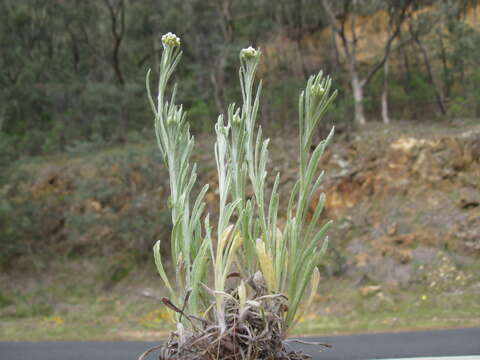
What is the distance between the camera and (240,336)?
251 centimetres

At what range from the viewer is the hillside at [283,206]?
40.6 feet

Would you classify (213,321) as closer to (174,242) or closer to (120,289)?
(174,242)

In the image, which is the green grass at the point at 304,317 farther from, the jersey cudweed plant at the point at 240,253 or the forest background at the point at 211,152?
the jersey cudweed plant at the point at 240,253

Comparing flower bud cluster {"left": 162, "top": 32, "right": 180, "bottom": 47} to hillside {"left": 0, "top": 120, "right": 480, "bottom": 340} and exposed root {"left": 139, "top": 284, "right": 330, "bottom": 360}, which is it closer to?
exposed root {"left": 139, "top": 284, "right": 330, "bottom": 360}

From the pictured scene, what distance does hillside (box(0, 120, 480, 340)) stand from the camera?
1238cm

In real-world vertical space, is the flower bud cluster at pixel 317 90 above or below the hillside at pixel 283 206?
above

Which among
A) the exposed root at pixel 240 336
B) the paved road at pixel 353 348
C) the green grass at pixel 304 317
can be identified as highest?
the exposed root at pixel 240 336

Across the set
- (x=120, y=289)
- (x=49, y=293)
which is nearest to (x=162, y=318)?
(x=120, y=289)

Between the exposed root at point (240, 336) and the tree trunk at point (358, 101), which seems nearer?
the exposed root at point (240, 336)

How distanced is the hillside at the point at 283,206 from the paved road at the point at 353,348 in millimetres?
1422

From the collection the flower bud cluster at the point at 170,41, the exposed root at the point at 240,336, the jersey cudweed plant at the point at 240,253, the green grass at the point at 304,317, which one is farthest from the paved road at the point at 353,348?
the flower bud cluster at the point at 170,41

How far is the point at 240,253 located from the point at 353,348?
16.5 feet

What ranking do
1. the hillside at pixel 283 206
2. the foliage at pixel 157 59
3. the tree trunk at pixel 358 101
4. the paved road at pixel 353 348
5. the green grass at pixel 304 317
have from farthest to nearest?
the foliage at pixel 157 59 < the tree trunk at pixel 358 101 < the hillside at pixel 283 206 < the green grass at pixel 304 317 < the paved road at pixel 353 348

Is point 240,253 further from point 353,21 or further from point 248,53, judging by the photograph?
point 353,21
